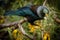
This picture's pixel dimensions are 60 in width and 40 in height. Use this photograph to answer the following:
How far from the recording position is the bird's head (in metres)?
1.15

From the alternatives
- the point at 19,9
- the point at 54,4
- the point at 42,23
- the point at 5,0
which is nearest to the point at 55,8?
the point at 54,4

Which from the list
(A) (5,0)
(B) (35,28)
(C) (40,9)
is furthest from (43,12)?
(A) (5,0)

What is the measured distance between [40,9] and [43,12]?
0.03 meters

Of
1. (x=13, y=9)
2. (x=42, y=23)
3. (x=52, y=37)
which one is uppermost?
(x=13, y=9)

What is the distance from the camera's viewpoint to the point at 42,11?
118cm

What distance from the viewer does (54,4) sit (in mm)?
1179

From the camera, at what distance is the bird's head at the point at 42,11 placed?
3.78 feet

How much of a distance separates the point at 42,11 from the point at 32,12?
0.08m

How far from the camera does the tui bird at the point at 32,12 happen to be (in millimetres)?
1157

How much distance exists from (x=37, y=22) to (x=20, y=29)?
151 millimetres

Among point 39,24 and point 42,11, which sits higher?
point 42,11

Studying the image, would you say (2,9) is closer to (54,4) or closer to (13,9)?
(13,9)

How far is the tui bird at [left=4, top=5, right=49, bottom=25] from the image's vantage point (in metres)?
1.16

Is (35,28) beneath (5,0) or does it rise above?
beneath
